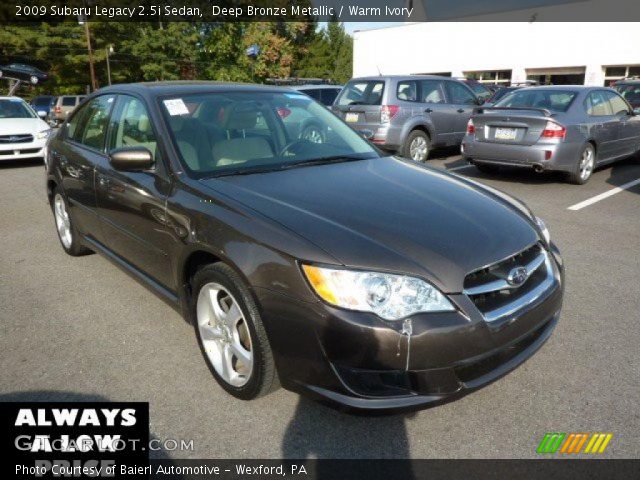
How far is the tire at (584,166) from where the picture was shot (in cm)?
791

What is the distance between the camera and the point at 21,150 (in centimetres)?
1084

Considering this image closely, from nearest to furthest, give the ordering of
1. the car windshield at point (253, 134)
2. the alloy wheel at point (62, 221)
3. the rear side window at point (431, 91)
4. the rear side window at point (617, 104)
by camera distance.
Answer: the car windshield at point (253, 134), the alloy wheel at point (62, 221), the rear side window at point (617, 104), the rear side window at point (431, 91)

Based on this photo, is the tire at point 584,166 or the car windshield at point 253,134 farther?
the tire at point 584,166

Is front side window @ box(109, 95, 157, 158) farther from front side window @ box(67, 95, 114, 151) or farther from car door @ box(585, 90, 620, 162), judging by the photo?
car door @ box(585, 90, 620, 162)

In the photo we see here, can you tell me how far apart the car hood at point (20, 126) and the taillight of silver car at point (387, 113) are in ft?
24.0

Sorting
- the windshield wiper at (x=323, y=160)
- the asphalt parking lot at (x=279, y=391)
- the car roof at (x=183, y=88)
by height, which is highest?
the car roof at (x=183, y=88)

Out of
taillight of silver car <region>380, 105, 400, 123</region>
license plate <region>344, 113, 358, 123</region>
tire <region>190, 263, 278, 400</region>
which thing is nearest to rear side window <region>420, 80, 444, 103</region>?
taillight of silver car <region>380, 105, 400, 123</region>

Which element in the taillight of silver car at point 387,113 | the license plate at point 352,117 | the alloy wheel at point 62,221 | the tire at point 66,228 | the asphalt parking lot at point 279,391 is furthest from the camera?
the license plate at point 352,117

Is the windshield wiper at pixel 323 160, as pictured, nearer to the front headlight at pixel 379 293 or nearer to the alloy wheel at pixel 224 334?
the alloy wheel at pixel 224 334

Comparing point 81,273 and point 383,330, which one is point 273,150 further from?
point 81,273

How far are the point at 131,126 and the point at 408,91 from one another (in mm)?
7166

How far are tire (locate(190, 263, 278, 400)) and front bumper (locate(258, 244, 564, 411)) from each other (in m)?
0.13

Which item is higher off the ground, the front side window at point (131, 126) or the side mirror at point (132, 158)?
the front side window at point (131, 126)

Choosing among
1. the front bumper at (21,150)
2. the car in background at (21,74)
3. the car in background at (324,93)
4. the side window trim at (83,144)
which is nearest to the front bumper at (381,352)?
the side window trim at (83,144)
